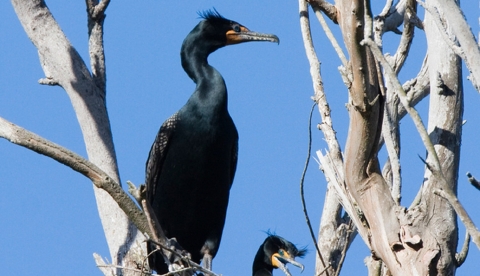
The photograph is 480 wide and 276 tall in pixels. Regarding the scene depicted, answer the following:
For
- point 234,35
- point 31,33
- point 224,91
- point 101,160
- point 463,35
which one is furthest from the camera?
point 234,35

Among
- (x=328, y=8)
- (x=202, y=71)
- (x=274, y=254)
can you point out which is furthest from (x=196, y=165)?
(x=328, y=8)

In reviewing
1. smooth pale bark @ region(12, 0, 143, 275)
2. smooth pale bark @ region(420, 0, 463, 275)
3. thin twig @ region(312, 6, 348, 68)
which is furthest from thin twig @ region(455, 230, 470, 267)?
smooth pale bark @ region(12, 0, 143, 275)

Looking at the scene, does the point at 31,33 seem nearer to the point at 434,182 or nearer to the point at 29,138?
the point at 29,138

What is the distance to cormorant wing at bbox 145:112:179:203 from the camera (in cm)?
638

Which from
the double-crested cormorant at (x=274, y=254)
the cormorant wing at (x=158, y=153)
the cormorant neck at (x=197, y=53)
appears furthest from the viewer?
the double-crested cormorant at (x=274, y=254)

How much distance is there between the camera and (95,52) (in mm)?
5988

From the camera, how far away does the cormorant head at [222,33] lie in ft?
22.1

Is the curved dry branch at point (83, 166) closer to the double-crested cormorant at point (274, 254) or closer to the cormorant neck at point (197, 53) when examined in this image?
the cormorant neck at point (197, 53)

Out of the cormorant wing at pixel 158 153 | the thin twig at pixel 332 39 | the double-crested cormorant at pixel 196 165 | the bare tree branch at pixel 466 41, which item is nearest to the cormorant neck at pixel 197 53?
the double-crested cormorant at pixel 196 165

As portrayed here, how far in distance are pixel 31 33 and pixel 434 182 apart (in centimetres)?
342

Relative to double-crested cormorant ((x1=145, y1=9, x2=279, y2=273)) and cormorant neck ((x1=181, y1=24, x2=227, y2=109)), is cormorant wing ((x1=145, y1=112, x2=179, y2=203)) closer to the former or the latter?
double-crested cormorant ((x1=145, y1=9, x2=279, y2=273))

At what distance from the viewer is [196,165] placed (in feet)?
20.4

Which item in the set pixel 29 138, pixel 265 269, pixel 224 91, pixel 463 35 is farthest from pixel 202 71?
pixel 463 35

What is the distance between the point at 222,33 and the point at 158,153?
1097 millimetres
